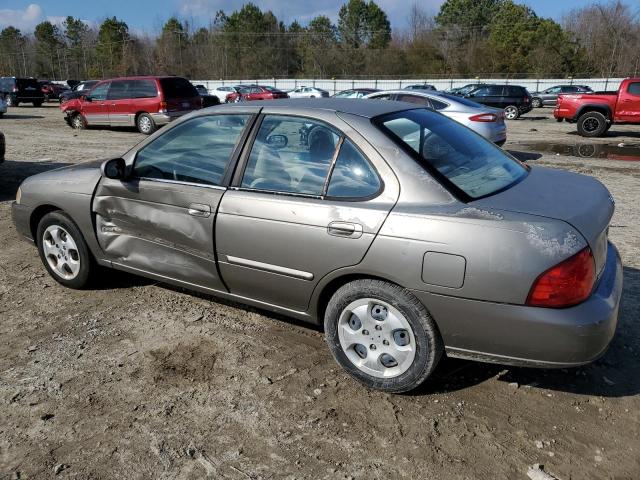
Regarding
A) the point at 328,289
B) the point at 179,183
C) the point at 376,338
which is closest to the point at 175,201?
the point at 179,183

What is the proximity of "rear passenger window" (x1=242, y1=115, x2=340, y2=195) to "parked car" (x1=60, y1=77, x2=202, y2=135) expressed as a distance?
13797 mm

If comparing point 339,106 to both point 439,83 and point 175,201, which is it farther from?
point 439,83

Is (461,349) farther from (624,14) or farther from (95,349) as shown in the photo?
(624,14)

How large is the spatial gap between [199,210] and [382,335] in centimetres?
145

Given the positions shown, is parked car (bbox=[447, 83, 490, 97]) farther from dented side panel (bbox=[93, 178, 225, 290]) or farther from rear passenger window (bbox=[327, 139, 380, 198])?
rear passenger window (bbox=[327, 139, 380, 198])

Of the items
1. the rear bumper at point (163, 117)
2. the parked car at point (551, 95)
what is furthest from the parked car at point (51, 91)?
the parked car at point (551, 95)

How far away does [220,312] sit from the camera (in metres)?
4.16

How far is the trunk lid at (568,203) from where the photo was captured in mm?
2713

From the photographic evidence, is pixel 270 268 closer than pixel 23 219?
Yes

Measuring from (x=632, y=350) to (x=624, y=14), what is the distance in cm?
7455

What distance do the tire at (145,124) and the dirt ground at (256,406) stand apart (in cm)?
1347

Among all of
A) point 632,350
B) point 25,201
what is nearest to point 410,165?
point 632,350

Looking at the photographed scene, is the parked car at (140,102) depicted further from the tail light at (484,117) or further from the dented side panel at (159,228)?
the dented side panel at (159,228)

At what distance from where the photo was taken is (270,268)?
3.29 meters
